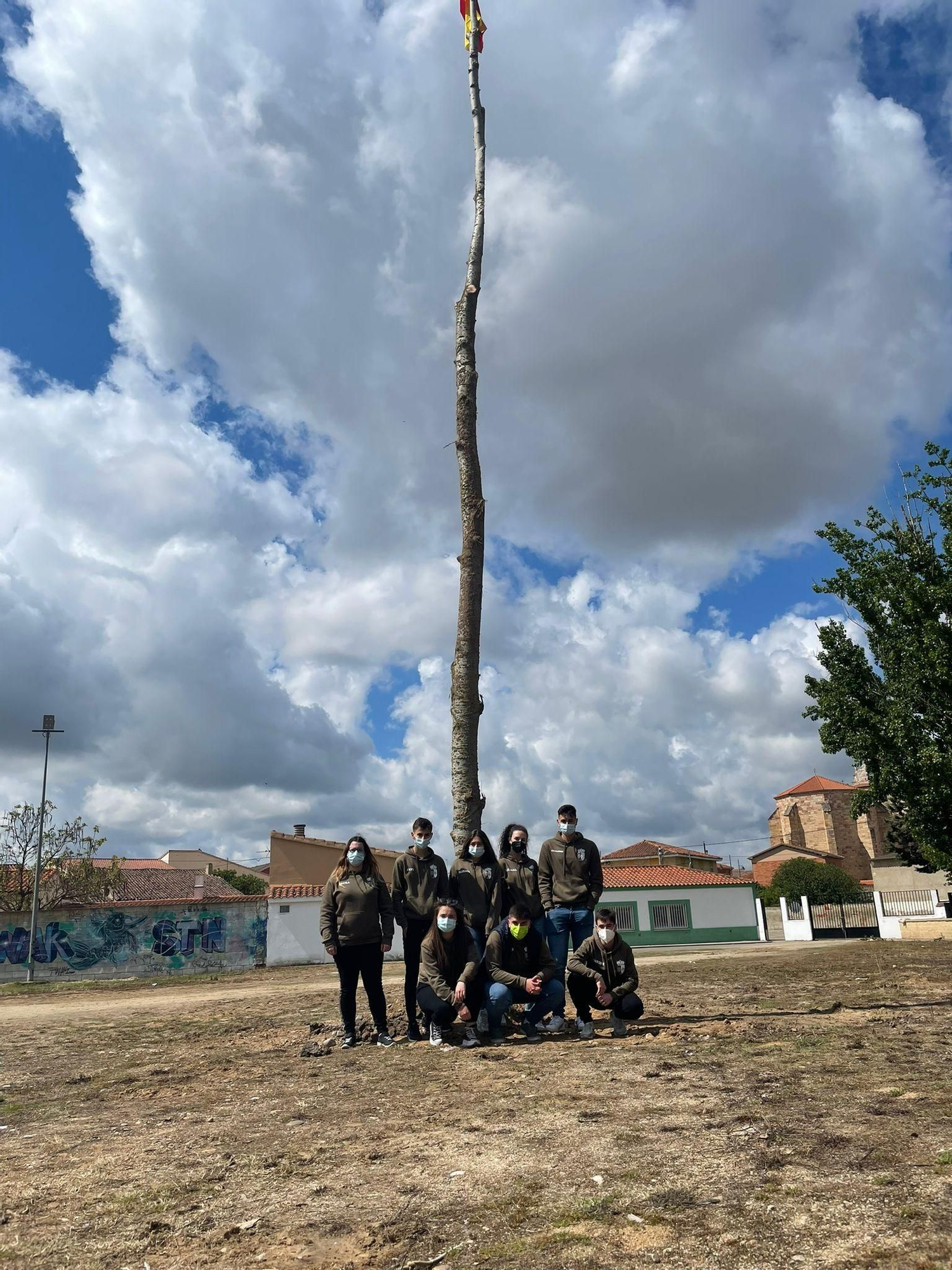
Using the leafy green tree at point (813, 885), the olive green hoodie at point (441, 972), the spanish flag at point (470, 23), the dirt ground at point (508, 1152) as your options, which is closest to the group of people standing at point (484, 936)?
the olive green hoodie at point (441, 972)

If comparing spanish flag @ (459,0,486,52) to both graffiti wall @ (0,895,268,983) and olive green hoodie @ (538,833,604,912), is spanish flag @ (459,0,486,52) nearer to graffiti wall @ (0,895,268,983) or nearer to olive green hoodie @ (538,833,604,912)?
olive green hoodie @ (538,833,604,912)

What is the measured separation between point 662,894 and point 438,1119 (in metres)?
41.9

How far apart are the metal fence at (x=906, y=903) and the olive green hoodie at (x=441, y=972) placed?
106ft

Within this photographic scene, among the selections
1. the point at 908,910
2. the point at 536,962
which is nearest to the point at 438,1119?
the point at 536,962

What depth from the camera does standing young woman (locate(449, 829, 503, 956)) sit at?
7773 millimetres

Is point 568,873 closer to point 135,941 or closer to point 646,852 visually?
point 135,941

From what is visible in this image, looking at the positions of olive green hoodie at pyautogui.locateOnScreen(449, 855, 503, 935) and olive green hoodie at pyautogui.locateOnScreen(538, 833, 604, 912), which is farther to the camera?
olive green hoodie at pyautogui.locateOnScreen(538, 833, 604, 912)

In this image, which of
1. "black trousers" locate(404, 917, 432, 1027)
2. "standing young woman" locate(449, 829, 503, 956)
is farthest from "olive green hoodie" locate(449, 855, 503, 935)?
"black trousers" locate(404, 917, 432, 1027)

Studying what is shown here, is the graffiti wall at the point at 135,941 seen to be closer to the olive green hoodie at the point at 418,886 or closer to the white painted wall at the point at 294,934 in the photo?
the white painted wall at the point at 294,934

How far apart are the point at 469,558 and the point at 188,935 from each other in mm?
25460

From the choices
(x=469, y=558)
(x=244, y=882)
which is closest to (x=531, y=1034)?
(x=469, y=558)

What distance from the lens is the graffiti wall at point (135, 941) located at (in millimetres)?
29578

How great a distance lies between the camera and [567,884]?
25.9 ft

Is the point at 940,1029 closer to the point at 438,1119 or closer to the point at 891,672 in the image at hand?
the point at 438,1119
